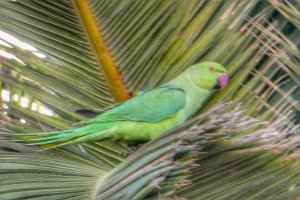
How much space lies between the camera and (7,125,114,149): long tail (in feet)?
8.77

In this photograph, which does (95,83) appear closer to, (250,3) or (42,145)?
(42,145)

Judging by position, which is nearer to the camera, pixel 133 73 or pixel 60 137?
pixel 60 137

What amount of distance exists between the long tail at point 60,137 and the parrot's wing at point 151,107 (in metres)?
0.12

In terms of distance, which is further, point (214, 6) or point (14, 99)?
point (14, 99)

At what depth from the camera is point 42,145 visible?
2.69 meters

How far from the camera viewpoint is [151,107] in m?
2.92

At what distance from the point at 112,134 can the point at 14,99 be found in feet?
2.23

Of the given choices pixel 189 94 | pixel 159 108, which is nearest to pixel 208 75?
pixel 189 94

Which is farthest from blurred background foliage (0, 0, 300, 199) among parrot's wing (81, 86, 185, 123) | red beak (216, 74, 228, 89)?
parrot's wing (81, 86, 185, 123)

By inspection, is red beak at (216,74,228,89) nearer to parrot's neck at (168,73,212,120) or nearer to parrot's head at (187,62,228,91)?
parrot's head at (187,62,228,91)

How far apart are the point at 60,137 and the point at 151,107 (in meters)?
0.43

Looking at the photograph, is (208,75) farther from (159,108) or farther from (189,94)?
(159,108)

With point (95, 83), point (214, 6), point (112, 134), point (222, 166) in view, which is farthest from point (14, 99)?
point (222, 166)

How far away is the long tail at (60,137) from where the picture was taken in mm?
2674
